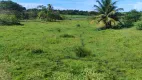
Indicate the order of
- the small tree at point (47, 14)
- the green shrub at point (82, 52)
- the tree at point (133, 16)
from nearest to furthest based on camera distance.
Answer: the green shrub at point (82, 52), the tree at point (133, 16), the small tree at point (47, 14)

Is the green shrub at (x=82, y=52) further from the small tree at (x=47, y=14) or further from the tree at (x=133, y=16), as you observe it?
the small tree at (x=47, y=14)

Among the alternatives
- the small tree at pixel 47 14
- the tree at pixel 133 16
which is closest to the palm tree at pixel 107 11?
the tree at pixel 133 16

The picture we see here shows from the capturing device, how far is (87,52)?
2348 centimetres

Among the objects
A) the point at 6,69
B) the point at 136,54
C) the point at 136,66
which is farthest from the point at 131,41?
the point at 6,69

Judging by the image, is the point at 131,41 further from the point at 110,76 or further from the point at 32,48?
the point at 110,76

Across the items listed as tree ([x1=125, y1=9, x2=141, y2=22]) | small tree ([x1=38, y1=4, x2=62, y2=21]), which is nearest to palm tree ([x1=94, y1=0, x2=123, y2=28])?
tree ([x1=125, y1=9, x2=141, y2=22])

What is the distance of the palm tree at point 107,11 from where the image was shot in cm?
4250

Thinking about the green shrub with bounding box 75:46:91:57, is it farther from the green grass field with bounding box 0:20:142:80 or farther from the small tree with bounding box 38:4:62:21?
the small tree with bounding box 38:4:62:21

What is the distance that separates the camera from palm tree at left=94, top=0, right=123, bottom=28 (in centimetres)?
4250

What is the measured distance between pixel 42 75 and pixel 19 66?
9.22ft

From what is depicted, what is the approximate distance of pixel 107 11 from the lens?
1698 inches

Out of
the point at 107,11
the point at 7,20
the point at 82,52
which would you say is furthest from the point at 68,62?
the point at 7,20

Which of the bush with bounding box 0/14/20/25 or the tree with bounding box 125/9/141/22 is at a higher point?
the tree with bounding box 125/9/141/22

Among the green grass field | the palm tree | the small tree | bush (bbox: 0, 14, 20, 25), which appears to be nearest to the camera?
the green grass field
